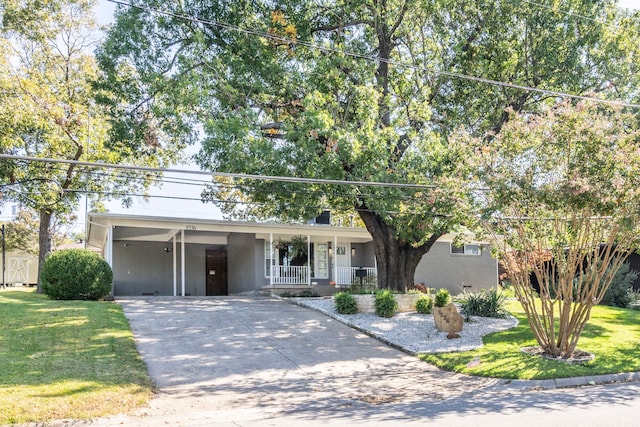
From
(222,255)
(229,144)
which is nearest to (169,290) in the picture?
(222,255)

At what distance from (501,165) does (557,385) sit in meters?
4.58

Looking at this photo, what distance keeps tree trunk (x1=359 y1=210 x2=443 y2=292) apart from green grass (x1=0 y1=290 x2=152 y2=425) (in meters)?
9.16

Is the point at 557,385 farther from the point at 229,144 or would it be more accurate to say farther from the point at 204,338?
the point at 229,144

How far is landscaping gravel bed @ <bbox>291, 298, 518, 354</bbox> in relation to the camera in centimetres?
1393

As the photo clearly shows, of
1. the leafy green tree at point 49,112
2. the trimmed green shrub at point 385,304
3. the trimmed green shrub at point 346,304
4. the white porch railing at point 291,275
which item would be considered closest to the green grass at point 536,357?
the trimmed green shrub at point 385,304

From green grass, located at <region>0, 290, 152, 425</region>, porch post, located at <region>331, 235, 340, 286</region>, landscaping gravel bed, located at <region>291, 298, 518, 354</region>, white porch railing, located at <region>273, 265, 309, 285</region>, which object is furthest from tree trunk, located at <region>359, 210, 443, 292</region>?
green grass, located at <region>0, 290, 152, 425</region>

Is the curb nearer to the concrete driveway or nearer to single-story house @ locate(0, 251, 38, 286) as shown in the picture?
the concrete driveway

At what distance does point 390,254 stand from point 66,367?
12463 millimetres

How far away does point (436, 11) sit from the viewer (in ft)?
60.7

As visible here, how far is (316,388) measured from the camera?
397 inches

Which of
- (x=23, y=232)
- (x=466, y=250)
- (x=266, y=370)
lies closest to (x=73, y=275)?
(x=266, y=370)

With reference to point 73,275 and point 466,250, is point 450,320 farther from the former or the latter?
point 466,250

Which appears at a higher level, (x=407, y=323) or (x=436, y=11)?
(x=436, y=11)

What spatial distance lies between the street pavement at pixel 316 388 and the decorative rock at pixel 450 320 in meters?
2.09
